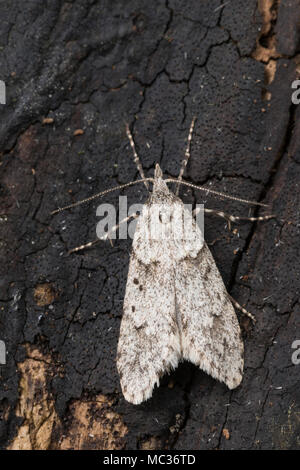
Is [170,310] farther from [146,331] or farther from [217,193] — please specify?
[217,193]

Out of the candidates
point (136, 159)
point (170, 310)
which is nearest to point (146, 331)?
point (170, 310)

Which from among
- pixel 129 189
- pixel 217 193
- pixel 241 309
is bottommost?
pixel 241 309

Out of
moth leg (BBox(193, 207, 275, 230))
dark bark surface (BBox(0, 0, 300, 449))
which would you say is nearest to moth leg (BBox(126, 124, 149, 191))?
dark bark surface (BBox(0, 0, 300, 449))

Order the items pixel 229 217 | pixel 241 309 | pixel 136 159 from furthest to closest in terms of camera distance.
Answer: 1. pixel 136 159
2. pixel 229 217
3. pixel 241 309

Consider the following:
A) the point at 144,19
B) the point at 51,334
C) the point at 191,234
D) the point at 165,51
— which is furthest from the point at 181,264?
the point at 144,19

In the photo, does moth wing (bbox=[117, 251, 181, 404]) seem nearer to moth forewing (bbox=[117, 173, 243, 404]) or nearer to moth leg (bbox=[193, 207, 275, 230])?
moth forewing (bbox=[117, 173, 243, 404])
